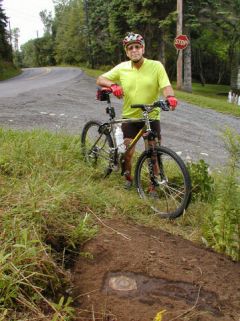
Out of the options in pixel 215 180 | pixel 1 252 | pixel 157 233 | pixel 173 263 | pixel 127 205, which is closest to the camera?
pixel 1 252

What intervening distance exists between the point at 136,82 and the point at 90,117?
6692mm

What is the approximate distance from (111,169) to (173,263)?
8.81 ft

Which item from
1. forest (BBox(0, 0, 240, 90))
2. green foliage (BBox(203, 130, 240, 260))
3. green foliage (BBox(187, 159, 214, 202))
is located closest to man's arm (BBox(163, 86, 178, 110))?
green foliage (BBox(187, 159, 214, 202))

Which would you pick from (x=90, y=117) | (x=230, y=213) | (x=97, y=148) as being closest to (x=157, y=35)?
(x=90, y=117)

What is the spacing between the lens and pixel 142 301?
3035 mm

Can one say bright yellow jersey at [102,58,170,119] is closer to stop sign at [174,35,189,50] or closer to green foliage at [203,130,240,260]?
green foliage at [203,130,240,260]

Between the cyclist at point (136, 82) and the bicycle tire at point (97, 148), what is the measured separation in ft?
1.42

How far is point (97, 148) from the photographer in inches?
254

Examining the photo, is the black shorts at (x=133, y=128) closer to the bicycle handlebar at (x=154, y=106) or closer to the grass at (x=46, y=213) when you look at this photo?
the bicycle handlebar at (x=154, y=106)

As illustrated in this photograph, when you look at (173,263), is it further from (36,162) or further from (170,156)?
(36,162)

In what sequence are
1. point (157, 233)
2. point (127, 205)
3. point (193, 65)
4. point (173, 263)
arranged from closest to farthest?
1. point (173, 263)
2. point (157, 233)
3. point (127, 205)
4. point (193, 65)

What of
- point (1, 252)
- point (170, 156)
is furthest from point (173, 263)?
point (170, 156)

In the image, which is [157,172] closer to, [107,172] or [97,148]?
[107,172]

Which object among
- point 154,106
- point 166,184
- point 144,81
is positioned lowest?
point 166,184
